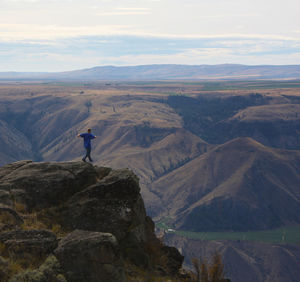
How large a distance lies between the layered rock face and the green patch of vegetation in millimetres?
149114

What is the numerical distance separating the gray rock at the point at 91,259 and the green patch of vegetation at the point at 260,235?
156m

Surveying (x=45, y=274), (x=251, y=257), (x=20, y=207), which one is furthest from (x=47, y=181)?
(x=251, y=257)

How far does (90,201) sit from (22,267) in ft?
21.1

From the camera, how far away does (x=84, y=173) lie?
89.9ft

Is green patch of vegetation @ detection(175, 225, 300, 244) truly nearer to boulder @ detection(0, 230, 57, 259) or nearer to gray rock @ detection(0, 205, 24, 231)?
gray rock @ detection(0, 205, 24, 231)

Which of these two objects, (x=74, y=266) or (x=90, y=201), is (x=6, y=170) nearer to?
(x=90, y=201)

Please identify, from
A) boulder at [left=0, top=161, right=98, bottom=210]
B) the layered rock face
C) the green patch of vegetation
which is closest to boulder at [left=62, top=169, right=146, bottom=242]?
the layered rock face

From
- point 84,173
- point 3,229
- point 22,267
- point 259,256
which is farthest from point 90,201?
point 259,256

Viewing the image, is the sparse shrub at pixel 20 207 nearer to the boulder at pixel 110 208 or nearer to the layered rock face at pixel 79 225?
the layered rock face at pixel 79 225

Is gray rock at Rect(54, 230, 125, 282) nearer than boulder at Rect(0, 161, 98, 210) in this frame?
Yes

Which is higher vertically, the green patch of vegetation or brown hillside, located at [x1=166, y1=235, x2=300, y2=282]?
brown hillside, located at [x1=166, y1=235, x2=300, y2=282]

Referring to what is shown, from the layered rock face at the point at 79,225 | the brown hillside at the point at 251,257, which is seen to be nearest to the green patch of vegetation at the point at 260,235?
the brown hillside at the point at 251,257

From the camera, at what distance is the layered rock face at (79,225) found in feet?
62.6

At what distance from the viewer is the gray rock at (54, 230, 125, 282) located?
18.9 metres
